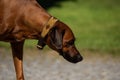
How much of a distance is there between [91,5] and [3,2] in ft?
41.4

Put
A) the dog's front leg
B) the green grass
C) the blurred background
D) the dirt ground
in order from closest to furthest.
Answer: the dog's front leg
the dirt ground
the blurred background
the green grass

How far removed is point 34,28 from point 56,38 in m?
0.41

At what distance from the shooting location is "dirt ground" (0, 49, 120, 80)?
9281 mm

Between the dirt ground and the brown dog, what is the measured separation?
2082 millimetres

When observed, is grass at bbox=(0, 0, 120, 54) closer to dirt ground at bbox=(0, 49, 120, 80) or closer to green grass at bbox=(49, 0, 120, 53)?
green grass at bbox=(49, 0, 120, 53)

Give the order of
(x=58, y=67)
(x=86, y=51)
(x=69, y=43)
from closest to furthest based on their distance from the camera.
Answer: (x=69, y=43)
(x=58, y=67)
(x=86, y=51)

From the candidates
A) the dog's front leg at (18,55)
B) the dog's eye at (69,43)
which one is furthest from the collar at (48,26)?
the dog's front leg at (18,55)

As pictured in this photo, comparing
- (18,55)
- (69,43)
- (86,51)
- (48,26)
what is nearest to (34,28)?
(48,26)

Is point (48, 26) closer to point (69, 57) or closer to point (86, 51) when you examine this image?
point (69, 57)

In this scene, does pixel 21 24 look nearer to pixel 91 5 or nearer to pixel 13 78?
pixel 13 78

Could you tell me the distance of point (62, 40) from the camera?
6656mm

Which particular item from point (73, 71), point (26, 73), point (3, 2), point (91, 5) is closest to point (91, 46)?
point (73, 71)

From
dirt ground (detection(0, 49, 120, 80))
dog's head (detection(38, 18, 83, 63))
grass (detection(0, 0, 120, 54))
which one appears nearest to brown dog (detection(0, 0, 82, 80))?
dog's head (detection(38, 18, 83, 63))

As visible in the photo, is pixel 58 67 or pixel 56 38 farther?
pixel 58 67
